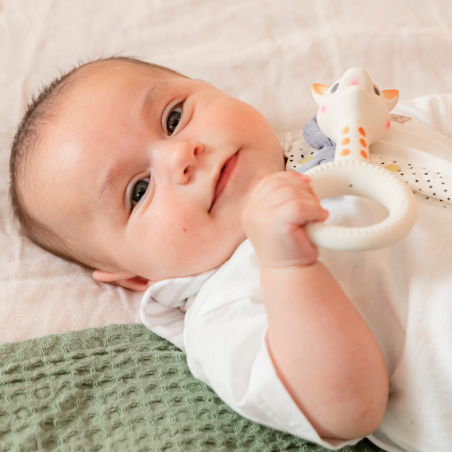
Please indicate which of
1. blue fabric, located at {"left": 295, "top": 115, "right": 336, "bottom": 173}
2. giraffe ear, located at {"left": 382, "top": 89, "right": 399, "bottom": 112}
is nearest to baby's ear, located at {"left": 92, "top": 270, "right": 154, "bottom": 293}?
blue fabric, located at {"left": 295, "top": 115, "right": 336, "bottom": 173}

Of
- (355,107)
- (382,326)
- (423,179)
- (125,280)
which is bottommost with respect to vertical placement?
(125,280)

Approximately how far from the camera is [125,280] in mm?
Result: 1143

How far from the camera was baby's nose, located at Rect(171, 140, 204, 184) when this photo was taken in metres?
0.90

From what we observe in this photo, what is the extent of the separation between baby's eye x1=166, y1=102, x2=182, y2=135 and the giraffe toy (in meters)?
0.30

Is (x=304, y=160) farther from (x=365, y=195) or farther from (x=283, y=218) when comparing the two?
(x=283, y=218)

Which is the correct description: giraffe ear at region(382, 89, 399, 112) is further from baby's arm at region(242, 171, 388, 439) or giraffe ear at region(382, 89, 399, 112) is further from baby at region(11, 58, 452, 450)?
baby's arm at region(242, 171, 388, 439)

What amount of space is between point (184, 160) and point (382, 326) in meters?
0.45

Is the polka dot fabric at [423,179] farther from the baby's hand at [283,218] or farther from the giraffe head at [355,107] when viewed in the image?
the baby's hand at [283,218]

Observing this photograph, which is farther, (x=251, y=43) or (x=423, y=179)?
(x=251, y=43)

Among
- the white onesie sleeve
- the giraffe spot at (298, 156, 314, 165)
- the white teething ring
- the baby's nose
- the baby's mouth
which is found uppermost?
the white teething ring

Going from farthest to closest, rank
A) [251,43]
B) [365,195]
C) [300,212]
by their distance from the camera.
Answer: [251,43] < [365,195] < [300,212]

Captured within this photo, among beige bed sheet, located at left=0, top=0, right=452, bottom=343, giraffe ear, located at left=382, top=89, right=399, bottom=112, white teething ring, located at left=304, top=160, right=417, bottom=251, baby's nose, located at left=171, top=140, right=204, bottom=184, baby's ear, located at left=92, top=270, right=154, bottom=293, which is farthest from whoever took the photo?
beige bed sheet, located at left=0, top=0, right=452, bottom=343

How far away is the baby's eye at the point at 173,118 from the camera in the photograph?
40.4 inches

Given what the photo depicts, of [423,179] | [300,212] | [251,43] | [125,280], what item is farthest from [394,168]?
[251,43]
